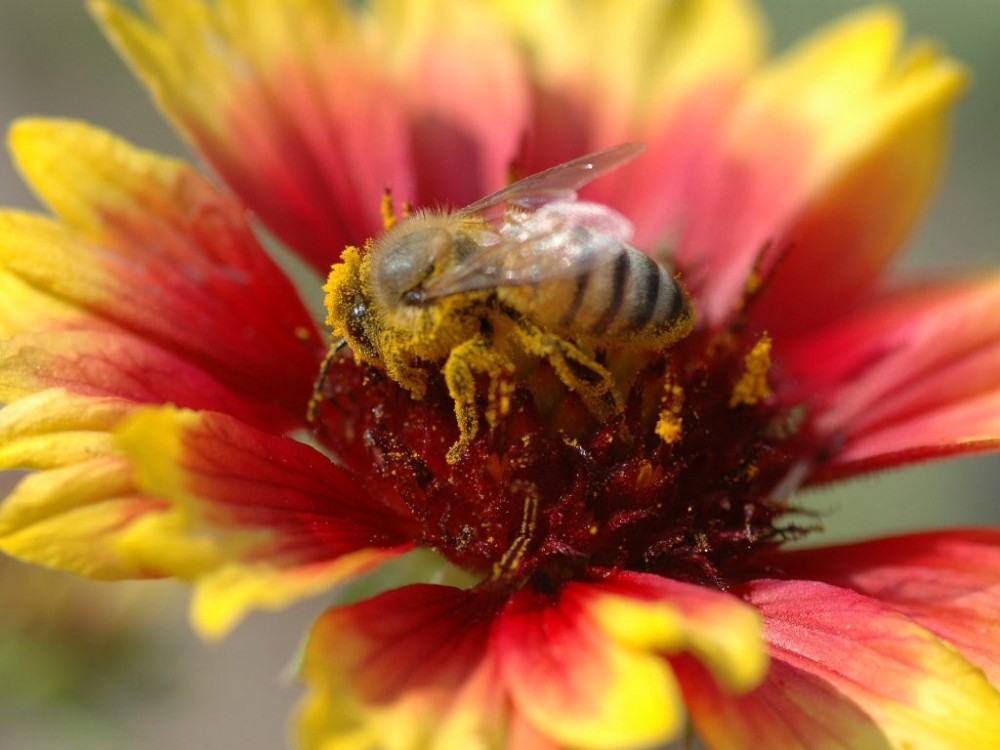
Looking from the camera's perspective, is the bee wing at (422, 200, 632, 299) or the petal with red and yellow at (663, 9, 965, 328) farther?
the petal with red and yellow at (663, 9, 965, 328)

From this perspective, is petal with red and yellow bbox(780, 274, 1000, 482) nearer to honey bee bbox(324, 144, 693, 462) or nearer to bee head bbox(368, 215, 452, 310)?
honey bee bbox(324, 144, 693, 462)

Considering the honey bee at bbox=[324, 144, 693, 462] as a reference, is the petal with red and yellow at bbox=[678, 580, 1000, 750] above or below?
below

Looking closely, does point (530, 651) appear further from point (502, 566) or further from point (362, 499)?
point (362, 499)

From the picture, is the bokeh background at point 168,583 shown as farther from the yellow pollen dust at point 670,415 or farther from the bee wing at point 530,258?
the bee wing at point 530,258

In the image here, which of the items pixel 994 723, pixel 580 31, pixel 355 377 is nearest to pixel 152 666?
pixel 355 377

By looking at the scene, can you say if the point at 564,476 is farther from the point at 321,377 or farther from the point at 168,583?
the point at 168,583

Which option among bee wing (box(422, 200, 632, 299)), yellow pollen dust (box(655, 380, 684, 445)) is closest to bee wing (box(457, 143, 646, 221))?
bee wing (box(422, 200, 632, 299))
